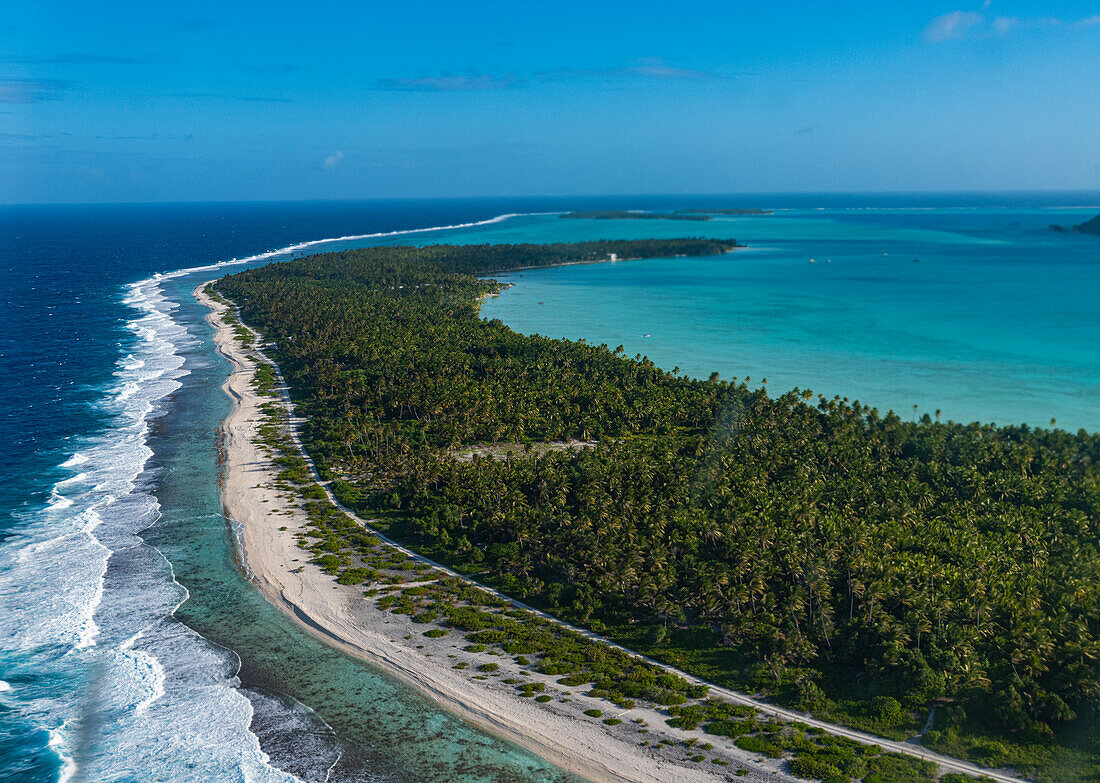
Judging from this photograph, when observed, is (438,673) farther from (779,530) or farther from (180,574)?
(779,530)

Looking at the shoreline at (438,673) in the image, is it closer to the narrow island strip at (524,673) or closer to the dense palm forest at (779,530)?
the narrow island strip at (524,673)

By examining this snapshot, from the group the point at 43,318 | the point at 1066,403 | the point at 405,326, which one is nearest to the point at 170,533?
the point at 405,326

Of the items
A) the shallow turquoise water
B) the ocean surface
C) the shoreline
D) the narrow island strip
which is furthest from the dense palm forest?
the shallow turquoise water

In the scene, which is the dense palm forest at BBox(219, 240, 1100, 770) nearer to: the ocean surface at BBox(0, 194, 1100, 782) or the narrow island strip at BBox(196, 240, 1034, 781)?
the narrow island strip at BBox(196, 240, 1034, 781)

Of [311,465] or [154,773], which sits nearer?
[154,773]

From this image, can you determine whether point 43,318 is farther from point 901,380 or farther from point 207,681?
point 901,380

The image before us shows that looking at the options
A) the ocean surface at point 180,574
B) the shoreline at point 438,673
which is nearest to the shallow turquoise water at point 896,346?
the ocean surface at point 180,574
